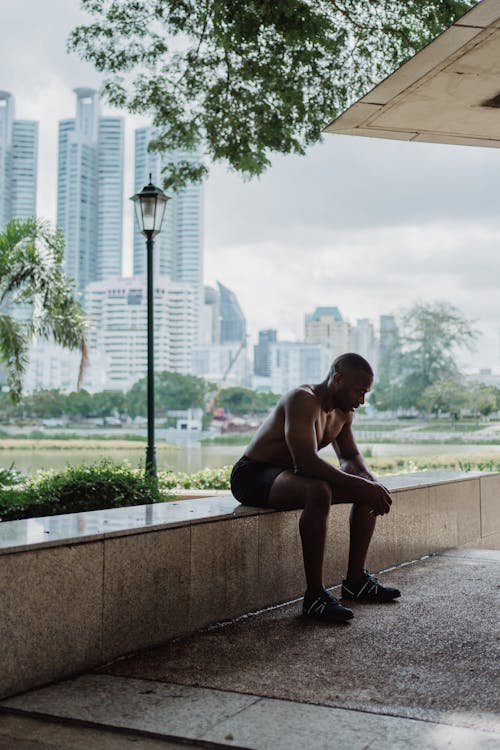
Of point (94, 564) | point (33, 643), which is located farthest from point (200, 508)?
point (33, 643)

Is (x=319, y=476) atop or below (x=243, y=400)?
atop

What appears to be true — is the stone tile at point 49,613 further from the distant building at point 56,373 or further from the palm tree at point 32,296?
the distant building at point 56,373

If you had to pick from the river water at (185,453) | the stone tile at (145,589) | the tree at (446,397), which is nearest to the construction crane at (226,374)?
the river water at (185,453)

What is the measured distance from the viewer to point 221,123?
1227 cm

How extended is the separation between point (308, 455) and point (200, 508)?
70 cm

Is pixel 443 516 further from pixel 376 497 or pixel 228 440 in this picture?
pixel 228 440

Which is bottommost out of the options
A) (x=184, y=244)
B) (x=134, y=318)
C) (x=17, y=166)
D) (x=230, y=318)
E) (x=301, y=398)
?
(x=301, y=398)

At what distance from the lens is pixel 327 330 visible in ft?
127

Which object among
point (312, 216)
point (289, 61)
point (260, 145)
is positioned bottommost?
point (260, 145)

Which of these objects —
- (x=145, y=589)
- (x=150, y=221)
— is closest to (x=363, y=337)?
(x=150, y=221)

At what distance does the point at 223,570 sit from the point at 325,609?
55 centimetres

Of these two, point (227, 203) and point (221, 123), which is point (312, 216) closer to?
point (227, 203)

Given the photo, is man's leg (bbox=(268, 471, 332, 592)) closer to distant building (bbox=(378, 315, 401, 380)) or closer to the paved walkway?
the paved walkway

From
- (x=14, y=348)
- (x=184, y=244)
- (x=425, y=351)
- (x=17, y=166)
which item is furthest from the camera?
(x=184, y=244)
